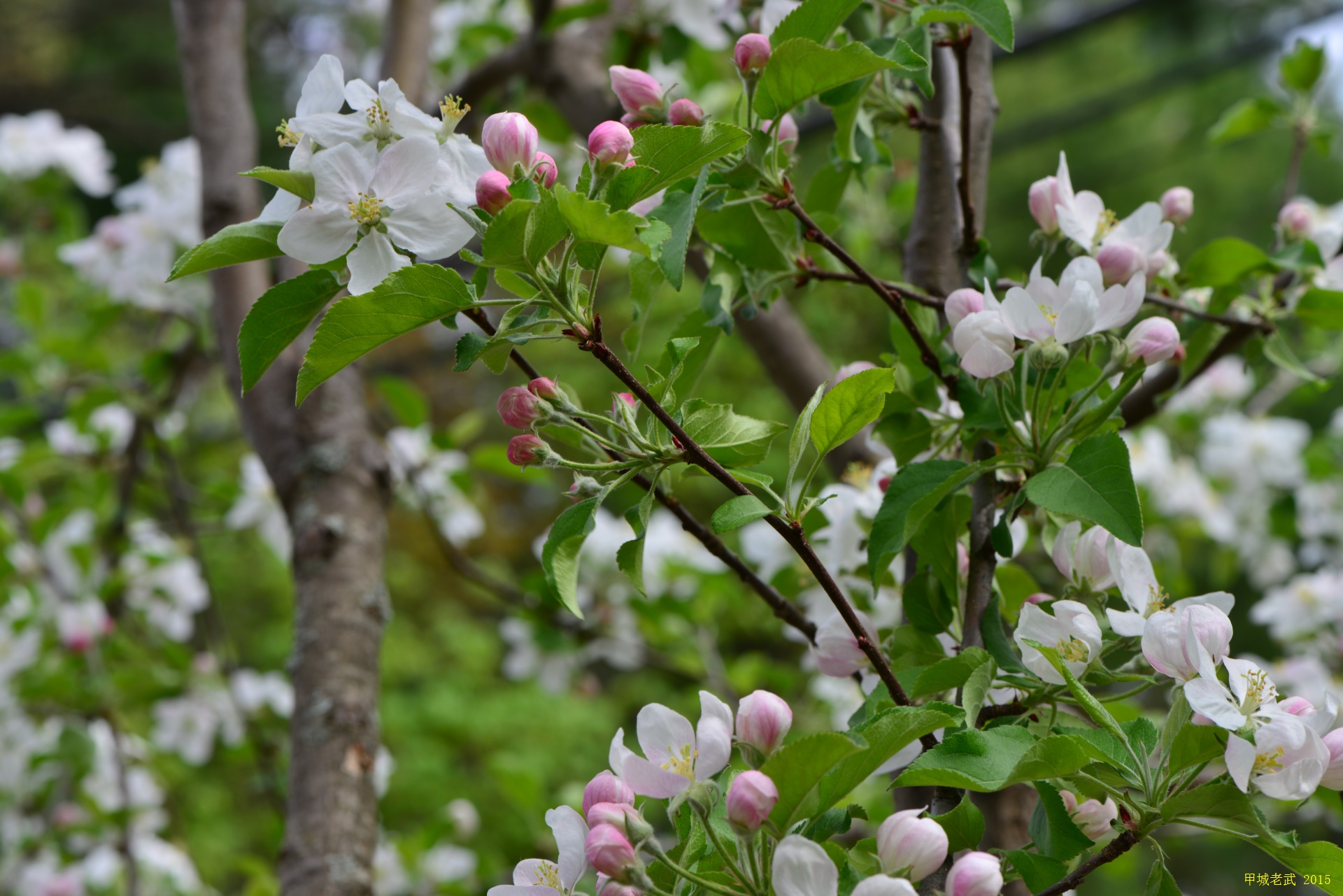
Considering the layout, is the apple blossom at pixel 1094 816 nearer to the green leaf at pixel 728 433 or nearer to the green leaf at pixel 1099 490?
the green leaf at pixel 1099 490

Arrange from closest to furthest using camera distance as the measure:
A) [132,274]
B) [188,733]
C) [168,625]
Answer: [132,274], [188,733], [168,625]

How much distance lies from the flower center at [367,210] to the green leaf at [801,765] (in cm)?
A: 32

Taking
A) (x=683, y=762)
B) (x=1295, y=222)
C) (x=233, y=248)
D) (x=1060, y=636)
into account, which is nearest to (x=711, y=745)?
(x=683, y=762)

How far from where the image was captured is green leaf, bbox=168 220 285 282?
53 cm

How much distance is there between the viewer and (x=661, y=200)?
0.64m

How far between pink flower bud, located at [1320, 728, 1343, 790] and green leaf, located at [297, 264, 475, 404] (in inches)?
19.3

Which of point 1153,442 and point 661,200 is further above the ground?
point 1153,442

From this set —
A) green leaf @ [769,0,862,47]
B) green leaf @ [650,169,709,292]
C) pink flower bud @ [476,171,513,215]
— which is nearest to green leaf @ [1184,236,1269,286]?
green leaf @ [769,0,862,47]

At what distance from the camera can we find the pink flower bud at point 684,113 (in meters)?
0.66

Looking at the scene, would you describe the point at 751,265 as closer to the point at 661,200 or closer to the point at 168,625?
the point at 661,200

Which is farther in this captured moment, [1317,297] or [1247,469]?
[1247,469]

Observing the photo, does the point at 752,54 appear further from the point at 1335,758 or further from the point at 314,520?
the point at 314,520

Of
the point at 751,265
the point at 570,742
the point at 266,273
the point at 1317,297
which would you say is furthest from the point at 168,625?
the point at 570,742

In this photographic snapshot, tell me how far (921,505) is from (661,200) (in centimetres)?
24
